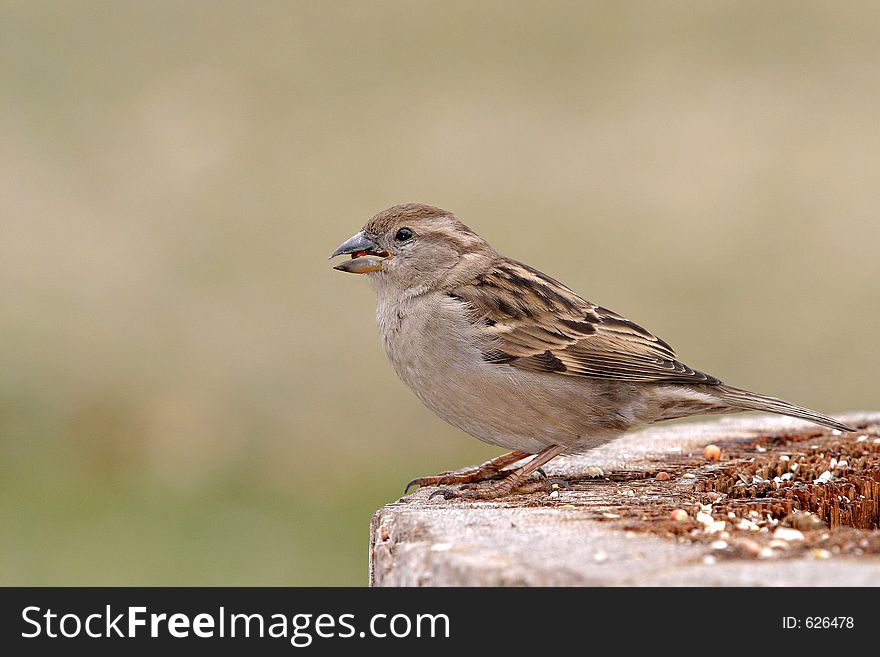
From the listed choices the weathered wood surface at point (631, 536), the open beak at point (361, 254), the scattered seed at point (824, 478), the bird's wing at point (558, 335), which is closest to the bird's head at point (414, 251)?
the open beak at point (361, 254)

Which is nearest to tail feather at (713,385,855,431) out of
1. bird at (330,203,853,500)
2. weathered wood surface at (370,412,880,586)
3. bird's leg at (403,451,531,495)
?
bird at (330,203,853,500)

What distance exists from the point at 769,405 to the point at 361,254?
178 centimetres

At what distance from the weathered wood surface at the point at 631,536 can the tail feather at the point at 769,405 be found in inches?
5.5

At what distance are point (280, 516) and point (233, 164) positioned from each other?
7.00 m

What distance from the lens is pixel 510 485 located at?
434 cm

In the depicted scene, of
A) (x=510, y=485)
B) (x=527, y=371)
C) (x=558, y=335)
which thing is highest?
(x=558, y=335)

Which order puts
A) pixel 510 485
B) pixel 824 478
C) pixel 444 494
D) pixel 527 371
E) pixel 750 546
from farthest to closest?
1. pixel 527 371
2. pixel 510 485
3. pixel 444 494
4. pixel 824 478
5. pixel 750 546

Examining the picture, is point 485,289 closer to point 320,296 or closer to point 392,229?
point 392,229

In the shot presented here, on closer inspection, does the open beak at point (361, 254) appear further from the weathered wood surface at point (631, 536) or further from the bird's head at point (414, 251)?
the weathered wood surface at point (631, 536)

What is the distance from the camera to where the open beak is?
16.7 ft

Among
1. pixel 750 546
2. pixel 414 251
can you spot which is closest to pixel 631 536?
pixel 750 546

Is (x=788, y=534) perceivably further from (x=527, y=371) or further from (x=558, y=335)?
(x=558, y=335)

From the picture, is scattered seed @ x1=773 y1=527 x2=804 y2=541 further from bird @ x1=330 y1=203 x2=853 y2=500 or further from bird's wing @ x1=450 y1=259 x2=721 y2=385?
bird's wing @ x1=450 y1=259 x2=721 y2=385
